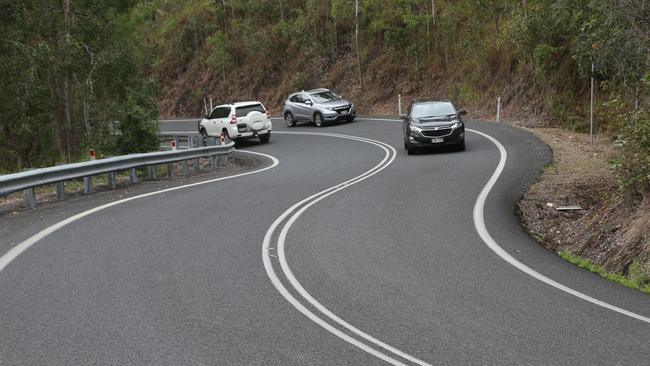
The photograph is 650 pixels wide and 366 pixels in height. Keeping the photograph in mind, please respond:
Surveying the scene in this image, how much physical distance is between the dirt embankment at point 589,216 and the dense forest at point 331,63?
2.27 m

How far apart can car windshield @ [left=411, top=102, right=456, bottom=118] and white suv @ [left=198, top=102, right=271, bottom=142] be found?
9425 millimetres

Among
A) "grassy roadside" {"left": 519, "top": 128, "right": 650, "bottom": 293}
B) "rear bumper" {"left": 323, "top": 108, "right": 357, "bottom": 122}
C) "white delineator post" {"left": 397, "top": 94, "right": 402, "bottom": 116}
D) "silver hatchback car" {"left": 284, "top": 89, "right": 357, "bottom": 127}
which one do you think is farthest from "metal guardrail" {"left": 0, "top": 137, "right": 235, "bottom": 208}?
"white delineator post" {"left": 397, "top": 94, "right": 402, "bottom": 116}

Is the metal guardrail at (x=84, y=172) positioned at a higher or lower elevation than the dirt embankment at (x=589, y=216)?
higher

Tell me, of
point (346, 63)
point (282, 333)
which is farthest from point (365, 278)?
point (346, 63)

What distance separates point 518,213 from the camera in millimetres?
12711

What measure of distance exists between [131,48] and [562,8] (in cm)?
1941

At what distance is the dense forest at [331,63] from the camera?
29.2 metres

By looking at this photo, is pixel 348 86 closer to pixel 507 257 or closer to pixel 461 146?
pixel 461 146

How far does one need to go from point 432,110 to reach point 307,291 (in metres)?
15.4

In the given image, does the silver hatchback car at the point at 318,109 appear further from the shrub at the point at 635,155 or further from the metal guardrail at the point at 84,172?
the shrub at the point at 635,155

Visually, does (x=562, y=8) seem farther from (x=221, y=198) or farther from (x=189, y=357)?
(x=189, y=357)

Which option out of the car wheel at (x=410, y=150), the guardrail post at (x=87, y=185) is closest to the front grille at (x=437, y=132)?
the car wheel at (x=410, y=150)

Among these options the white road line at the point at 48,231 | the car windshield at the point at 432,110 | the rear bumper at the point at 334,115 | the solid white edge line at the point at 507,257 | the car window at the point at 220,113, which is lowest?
the solid white edge line at the point at 507,257

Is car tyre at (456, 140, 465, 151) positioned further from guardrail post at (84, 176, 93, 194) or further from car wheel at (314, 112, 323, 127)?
car wheel at (314, 112, 323, 127)
